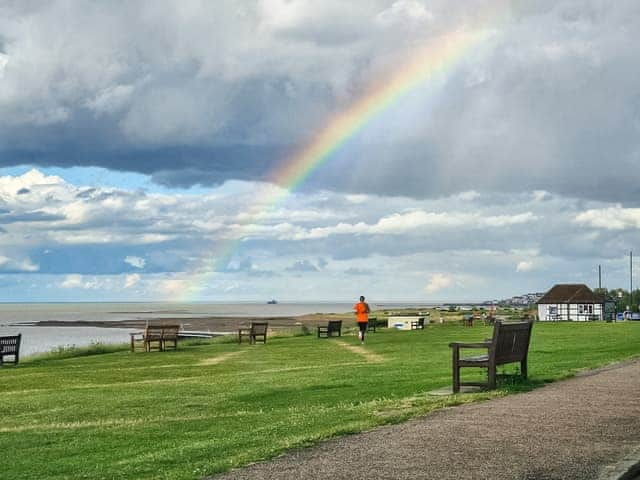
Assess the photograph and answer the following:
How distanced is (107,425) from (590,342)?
71.4ft

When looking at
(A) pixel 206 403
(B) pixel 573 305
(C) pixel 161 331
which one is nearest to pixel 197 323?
(B) pixel 573 305

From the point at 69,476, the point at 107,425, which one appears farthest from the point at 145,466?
the point at 107,425

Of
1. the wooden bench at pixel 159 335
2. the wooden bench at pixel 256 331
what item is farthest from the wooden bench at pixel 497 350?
the wooden bench at pixel 256 331

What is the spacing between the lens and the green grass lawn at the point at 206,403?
970 cm

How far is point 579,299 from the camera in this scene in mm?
111750

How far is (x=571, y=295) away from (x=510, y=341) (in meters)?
102

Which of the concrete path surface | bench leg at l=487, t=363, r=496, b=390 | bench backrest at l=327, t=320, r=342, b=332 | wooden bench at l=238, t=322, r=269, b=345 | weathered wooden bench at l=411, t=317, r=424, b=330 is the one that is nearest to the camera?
the concrete path surface

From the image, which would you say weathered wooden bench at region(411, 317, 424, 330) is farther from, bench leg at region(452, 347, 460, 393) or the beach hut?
the beach hut

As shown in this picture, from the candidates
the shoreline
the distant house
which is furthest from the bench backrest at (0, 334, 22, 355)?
the distant house

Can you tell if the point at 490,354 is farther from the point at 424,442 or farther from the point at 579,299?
the point at 579,299

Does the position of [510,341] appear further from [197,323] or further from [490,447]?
[197,323]

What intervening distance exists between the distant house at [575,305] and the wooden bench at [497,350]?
96.7 meters

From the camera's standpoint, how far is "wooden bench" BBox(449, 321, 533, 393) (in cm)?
1420

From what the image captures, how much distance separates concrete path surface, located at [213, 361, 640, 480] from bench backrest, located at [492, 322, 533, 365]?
211cm
